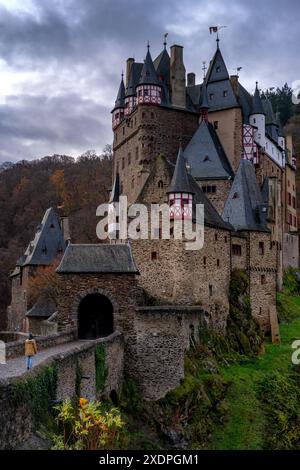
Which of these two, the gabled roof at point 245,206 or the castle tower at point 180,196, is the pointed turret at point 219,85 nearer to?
the gabled roof at point 245,206

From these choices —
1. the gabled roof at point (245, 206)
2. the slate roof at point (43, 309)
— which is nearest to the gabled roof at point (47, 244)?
the slate roof at point (43, 309)

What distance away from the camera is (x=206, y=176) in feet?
143

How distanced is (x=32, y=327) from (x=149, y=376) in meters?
15.8

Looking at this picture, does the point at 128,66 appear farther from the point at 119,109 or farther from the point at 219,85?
the point at 219,85

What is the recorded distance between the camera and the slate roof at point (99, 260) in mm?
28422

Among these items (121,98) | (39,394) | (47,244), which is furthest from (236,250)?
(39,394)

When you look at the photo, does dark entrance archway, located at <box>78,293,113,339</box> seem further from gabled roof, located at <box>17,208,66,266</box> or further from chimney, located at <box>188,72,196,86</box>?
chimney, located at <box>188,72,196,86</box>

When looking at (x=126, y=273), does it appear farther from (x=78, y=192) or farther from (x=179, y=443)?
(x=78, y=192)

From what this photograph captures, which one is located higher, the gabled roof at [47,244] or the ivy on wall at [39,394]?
the gabled roof at [47,244]

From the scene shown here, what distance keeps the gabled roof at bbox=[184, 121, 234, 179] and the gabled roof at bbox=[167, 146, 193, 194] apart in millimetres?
7358

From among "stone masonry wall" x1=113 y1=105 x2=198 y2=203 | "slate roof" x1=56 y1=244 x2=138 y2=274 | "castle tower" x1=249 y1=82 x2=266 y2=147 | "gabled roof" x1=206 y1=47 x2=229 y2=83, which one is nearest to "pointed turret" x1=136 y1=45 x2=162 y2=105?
"stone masonry wall" x1=113 y1=105 x2=198 y2=203

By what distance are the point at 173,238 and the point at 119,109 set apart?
21146 millimetres

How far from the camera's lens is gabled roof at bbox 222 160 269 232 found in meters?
40.3

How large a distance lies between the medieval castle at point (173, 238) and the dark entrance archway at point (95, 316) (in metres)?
0.05
